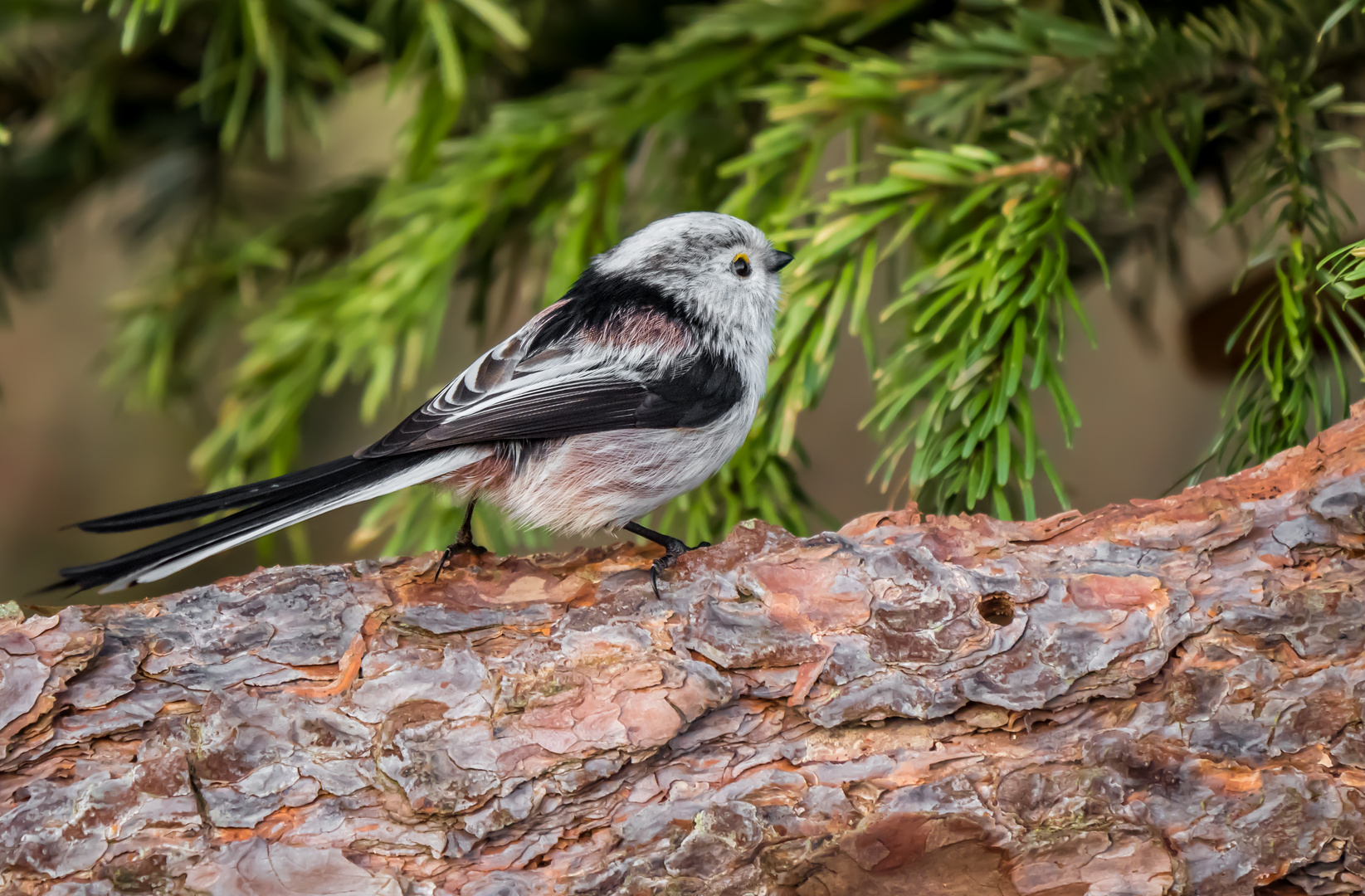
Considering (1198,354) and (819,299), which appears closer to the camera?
(819,299)

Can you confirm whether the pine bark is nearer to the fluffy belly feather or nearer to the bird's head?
the fluffy belly feather

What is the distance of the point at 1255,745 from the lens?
68 centimetres

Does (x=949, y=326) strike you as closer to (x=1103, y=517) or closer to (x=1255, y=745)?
(x=1103, y=517)

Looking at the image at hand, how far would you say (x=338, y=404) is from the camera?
167 centimetres

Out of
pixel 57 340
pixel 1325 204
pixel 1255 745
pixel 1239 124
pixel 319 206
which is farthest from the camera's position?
pixel 57 340

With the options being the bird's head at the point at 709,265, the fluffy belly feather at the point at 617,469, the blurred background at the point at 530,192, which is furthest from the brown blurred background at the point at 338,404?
the fluffy belly feather at the point at 617,469

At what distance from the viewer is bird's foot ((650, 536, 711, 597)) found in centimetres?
78

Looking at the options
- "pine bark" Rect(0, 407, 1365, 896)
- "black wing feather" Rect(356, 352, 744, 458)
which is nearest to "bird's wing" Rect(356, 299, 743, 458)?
"black wing feather" Rect(356, 352, 744, 458)

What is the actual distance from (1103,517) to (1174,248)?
650 mm

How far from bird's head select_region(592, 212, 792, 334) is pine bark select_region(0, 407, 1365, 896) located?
1.30ft

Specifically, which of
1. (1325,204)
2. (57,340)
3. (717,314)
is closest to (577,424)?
(717,314)

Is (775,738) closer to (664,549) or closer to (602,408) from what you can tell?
(664,549)

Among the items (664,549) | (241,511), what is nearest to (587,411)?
(664,549)

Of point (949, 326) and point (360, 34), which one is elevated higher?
point (360, 34)
